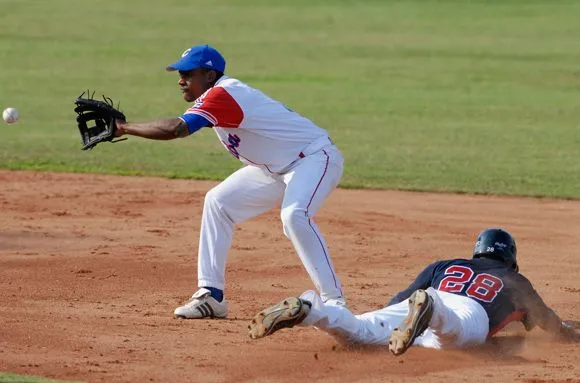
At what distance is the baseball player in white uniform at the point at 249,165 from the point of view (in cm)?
750

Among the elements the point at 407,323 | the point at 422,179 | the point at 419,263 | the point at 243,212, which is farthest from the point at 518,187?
the point at 407,323

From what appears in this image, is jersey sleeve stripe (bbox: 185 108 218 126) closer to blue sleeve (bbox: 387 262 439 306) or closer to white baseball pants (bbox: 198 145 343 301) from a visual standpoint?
white baseball pants (bbox: 198 145 343 301)

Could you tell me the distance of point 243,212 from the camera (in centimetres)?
800

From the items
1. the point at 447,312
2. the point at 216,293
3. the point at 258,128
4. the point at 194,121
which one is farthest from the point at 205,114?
the point at 447,312

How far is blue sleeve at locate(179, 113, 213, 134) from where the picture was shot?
7.38m

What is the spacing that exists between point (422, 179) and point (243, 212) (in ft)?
19.8

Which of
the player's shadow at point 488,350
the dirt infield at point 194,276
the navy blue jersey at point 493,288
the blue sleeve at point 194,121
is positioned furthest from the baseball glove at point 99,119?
the navy blue jersey at point 493,288

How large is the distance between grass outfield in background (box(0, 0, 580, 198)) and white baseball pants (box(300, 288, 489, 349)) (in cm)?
631

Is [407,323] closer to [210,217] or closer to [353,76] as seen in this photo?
[210,217]

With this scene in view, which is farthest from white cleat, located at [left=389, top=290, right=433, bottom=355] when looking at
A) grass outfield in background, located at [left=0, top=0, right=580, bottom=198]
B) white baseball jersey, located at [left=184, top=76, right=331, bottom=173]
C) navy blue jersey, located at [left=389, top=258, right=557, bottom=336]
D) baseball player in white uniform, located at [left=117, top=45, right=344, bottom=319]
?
grass outfield in background, located at [left=0, top=0, right=580, bottom=198]

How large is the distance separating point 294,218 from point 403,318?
996 mm

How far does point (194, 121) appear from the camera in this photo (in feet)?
24.2

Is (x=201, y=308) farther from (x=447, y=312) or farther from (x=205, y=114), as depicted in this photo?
(x=447, y=312)

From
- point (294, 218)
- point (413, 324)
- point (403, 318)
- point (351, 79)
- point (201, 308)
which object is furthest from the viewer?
point (351, 79)
